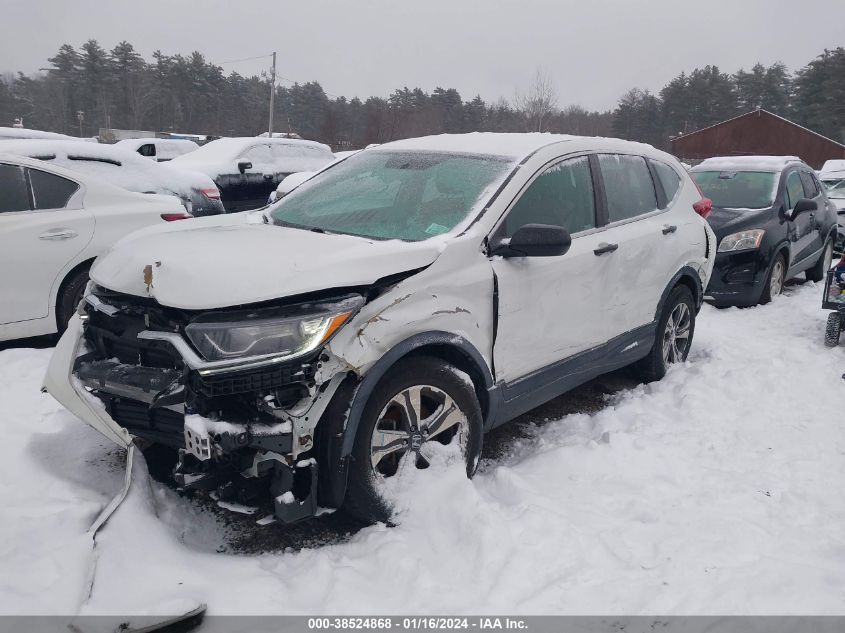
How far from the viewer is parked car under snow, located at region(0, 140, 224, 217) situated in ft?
20.3

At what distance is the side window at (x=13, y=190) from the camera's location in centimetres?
508

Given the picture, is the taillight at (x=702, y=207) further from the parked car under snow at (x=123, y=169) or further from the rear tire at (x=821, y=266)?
the rear tire at (x=821, y=266)

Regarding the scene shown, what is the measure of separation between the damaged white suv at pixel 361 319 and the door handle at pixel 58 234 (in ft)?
6.44

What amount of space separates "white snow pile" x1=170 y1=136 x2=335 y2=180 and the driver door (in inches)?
342

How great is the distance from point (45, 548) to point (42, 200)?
356 centimetres

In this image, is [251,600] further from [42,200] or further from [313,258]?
[42,200]

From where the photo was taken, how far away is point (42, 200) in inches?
207

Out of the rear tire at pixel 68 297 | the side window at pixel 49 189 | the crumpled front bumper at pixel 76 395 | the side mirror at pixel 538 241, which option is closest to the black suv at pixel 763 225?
the side mirror at pixel 538 241

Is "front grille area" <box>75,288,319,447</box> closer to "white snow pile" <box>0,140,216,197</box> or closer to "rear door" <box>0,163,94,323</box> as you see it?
"rear door" <box>0,163,94,323</box>

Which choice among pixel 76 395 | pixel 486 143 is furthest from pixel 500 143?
pixel 76 395

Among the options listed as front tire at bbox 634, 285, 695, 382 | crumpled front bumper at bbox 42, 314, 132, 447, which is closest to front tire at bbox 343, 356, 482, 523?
crumpled front bumper at bbox 42, 314, 132, 447

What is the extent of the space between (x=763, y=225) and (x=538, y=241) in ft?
18.9

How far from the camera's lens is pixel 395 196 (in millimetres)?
3756

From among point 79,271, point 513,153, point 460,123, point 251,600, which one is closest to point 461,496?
point 251,600
